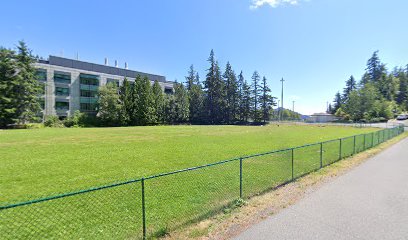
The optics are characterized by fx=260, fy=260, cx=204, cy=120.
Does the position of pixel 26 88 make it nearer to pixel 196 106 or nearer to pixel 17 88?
pixel 17 88

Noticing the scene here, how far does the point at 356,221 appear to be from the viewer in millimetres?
5898

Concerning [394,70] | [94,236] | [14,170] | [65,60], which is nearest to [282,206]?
[94,236]

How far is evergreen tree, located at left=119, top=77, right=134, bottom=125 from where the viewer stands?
6762 cm

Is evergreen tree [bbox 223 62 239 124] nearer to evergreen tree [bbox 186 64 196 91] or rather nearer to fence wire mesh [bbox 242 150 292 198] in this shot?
evergreen tree [bbox 186 64 196 91]

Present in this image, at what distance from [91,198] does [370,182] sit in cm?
976

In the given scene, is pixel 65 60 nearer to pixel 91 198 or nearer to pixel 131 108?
pixel 131 108

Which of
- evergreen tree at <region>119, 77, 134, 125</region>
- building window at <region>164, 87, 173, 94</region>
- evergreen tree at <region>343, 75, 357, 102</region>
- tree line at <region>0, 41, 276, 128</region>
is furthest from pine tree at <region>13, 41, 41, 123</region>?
evergreen tree at <region>343, 75, 357, 102</region>

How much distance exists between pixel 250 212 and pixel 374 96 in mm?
90592

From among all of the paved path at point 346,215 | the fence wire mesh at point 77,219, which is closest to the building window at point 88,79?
the fence wire mesh at point 77,219

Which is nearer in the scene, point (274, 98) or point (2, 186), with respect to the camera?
point (2, 186)

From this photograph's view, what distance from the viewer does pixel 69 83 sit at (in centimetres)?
6762

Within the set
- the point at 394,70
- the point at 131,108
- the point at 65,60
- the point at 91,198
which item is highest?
the point at 394,70

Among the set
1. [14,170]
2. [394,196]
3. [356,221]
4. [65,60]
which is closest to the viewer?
[356,221]

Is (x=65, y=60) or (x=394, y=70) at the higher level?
(x=394, y=70)
